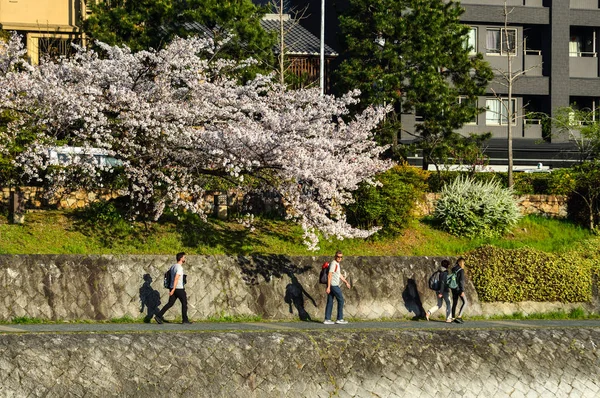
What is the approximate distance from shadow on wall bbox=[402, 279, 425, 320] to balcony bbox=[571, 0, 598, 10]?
2877cm

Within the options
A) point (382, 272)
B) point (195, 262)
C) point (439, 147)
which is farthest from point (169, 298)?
point (439, 147)

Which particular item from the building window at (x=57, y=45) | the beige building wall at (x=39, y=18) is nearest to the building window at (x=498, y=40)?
the beige building wall at (x=39, y=18)

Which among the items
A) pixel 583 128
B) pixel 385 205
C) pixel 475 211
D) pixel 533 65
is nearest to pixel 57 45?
pixel 385 205

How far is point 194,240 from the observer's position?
29281 millimetres

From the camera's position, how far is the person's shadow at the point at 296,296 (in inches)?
1087

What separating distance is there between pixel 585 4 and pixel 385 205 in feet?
88.1

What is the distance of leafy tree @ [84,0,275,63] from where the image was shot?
1538 inches

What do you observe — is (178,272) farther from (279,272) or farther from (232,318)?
(279,272)

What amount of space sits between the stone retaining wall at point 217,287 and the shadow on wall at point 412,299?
3cm

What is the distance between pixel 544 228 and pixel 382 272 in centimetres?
946

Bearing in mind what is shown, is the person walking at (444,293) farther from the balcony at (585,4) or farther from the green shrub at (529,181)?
the balcony at (585,4)

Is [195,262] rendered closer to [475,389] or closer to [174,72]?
[174,72]

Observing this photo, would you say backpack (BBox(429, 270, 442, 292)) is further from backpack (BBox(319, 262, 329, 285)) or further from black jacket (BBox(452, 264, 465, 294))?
backpack (BBox(319, 262, 329, 285))

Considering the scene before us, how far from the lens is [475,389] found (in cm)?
2302
